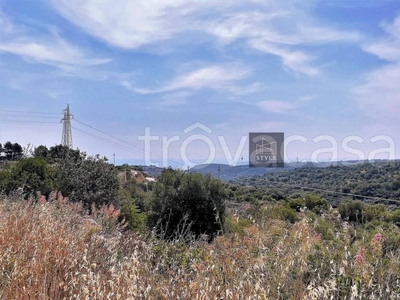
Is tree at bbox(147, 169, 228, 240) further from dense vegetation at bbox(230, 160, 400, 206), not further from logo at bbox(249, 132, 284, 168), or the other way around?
logo at bbox(249, 132, 284, 168)

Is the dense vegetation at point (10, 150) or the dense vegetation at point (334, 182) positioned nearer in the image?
the dense vegetation at point (334, 182)

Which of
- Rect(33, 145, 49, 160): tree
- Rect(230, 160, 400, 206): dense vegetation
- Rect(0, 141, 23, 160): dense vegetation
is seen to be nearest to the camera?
Rect(33, 145, 49, 160): tree

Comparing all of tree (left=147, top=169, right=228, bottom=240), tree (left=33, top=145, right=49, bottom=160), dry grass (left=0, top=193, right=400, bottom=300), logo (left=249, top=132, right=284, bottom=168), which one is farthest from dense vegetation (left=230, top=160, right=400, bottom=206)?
dry grass (left=0, top=193, right=400, bottom=300)

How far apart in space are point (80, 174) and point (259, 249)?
35.1 ft

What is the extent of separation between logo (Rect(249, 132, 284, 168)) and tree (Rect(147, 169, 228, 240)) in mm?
A: 13144

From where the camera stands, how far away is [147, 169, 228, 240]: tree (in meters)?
8.89

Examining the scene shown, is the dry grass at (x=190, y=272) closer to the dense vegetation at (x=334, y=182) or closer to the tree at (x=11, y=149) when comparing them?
the dense vegetation at (x=334, y=182)

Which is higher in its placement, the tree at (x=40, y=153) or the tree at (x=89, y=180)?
the tree at (x=40, y=153)

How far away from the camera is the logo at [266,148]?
73.4 feet

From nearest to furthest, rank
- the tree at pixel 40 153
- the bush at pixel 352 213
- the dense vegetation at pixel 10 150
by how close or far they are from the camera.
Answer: the bush at pixel 352 213, the tree at pixel 40 153, the dense vegetation at pixel 10 150

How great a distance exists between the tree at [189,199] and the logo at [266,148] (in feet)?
43.1

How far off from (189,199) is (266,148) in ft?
46.1

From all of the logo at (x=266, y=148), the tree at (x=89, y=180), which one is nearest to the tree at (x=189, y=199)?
the tree at (x=89, y=180)

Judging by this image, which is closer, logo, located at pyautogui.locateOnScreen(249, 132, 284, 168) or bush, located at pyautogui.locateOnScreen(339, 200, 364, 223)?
bush, located at pyautogui.locateOnScreen(339, 200, 364, 223)
